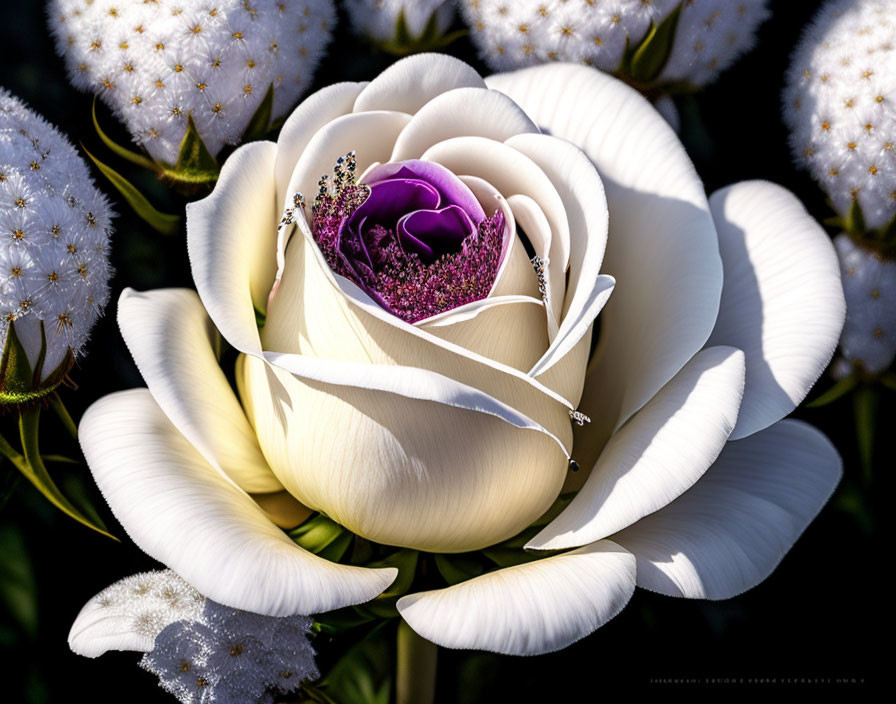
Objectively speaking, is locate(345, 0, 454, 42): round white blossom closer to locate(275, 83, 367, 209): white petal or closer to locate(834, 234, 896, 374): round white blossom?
locate(275, 83, 367, 209): white petal

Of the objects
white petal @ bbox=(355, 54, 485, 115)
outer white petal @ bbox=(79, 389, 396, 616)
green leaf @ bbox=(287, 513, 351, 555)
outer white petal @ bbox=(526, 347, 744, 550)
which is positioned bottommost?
green leaf @ bbox=(287, 513, 351, 555)

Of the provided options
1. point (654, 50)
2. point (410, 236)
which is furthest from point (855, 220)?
point (410, 236)

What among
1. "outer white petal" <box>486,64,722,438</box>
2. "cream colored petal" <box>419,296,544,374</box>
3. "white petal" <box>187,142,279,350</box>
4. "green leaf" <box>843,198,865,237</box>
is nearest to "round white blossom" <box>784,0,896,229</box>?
"green leaf" <box>843,198,865,237</box>

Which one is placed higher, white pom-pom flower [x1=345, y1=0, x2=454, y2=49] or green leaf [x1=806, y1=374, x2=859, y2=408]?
white pom-pom flower [x1=345, y1=0, x2=454, y2=49]

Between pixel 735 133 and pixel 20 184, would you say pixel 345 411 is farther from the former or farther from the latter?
pixel 735 133

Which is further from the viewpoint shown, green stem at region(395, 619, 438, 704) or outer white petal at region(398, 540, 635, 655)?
green stem at region(395, 619, 438, 704)

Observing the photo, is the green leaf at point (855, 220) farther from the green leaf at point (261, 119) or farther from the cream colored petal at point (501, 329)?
the green leaf at point (261, 119)

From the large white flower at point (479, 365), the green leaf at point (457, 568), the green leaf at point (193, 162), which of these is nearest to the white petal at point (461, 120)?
the large white flower at point (479, 365)
